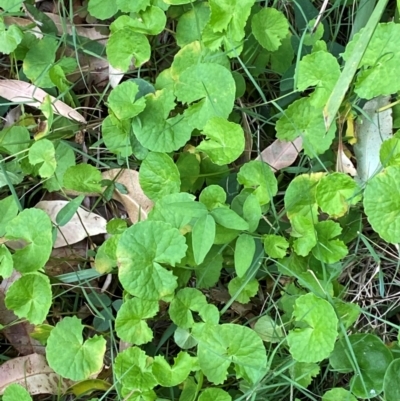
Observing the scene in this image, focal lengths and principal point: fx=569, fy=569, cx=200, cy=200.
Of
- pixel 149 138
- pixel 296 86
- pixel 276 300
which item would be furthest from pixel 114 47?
pixel 276 300

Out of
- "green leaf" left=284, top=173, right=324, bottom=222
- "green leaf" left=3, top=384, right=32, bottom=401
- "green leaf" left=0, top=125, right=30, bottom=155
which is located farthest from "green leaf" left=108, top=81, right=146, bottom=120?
"green leaf" left=3, top=384, right=32, bottom=401

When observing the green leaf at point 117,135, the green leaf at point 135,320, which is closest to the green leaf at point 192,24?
the green leaf at point 117,135

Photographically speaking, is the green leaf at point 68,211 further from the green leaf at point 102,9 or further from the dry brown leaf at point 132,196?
the green leaf at point 102,9

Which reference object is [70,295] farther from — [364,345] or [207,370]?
[364,345]

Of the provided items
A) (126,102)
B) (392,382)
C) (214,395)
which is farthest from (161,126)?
(392,382)

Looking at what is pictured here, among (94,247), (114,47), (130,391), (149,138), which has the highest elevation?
(114,47)

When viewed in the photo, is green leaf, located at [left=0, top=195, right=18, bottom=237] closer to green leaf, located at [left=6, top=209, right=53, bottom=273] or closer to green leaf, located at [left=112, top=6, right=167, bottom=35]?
green leaf, located at [left=6, top=209, right=53, bottom=273]

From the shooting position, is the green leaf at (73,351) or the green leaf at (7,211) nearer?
the green leaf at (73,351)
